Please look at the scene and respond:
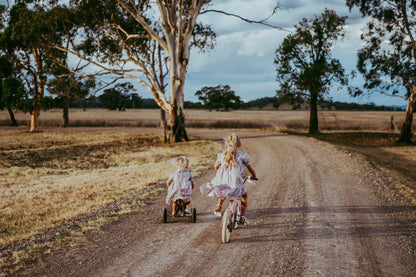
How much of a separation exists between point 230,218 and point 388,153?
18934 millimetres

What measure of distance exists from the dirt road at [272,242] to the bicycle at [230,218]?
19 cm

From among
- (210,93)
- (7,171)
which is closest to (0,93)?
(7,171)

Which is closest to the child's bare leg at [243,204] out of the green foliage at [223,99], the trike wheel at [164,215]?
the trike wheel at [164,215]

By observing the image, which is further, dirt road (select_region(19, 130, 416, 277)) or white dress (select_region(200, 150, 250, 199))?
white dress (select_region(200, 150, 250, 199))

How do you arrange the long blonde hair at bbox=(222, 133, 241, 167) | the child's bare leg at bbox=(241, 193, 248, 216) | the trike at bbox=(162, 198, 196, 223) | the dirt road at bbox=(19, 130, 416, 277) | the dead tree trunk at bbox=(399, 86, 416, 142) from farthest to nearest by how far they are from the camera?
the dead tree trunk at bbox=(399, 86, 416, 142) → the trike at bbox=(162, 198, 196, 223) → the child's bare leg at bbox=(241, 193, 248, 216) → the long blonde hair at bbox=(222, 133, 241, 167) → the dirt road at bbox=(19, 130, 416, 277)

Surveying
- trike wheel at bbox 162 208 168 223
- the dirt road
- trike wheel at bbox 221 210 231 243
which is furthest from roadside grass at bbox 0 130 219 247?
trike wheel at bbox 221 210 231 243

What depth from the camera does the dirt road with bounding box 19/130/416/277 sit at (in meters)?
4.50

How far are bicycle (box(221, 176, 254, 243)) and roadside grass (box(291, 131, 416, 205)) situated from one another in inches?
205

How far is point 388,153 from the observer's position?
20.5 meters

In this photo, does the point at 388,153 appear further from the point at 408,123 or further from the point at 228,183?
the point at 228,183

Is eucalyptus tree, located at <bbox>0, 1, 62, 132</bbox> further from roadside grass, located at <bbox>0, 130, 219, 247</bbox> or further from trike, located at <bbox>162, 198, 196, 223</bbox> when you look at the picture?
trike, located at <bbox>162, 198, 196, 223</bbox>

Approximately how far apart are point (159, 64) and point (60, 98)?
31.7ft

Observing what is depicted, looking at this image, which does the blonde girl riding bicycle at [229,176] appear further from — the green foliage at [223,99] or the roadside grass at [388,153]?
the green foliage at [223,99]

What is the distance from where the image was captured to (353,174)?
435 inches
